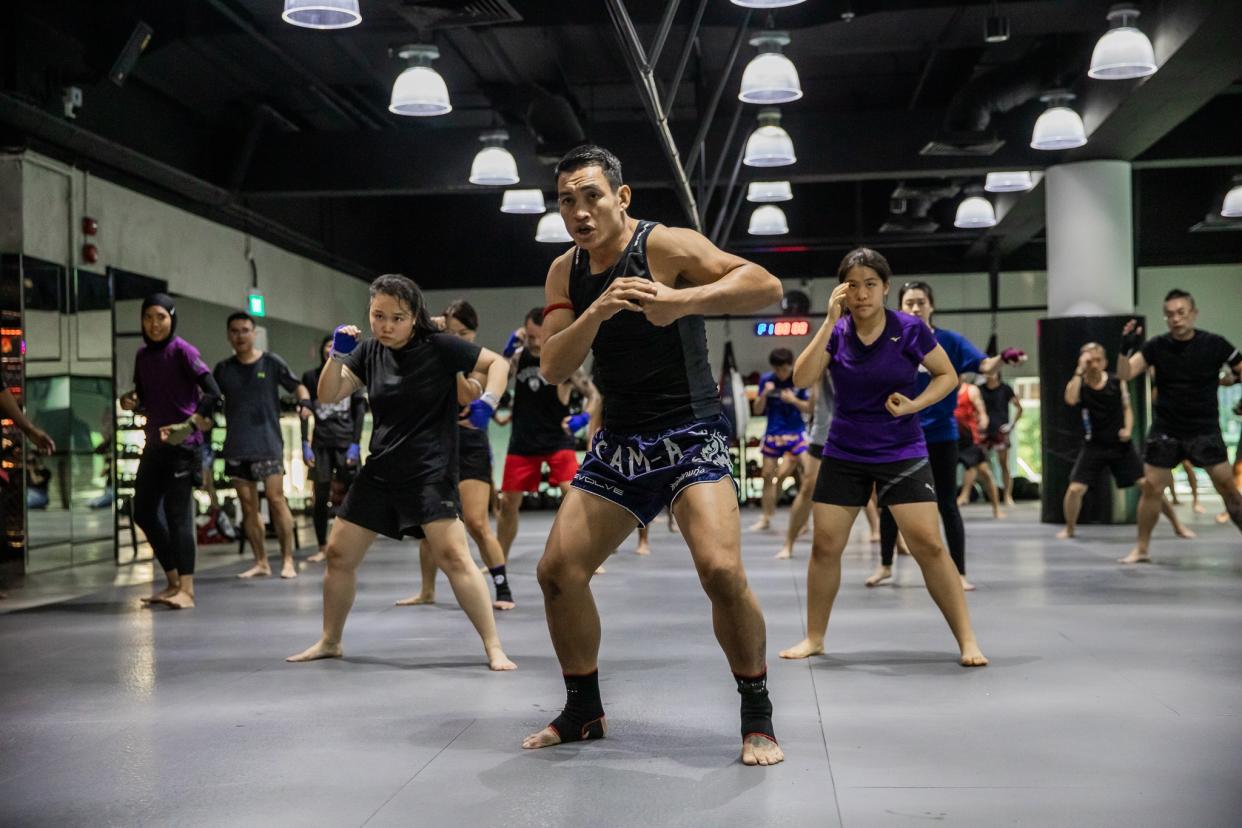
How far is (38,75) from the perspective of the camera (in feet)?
33.2

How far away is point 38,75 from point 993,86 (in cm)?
823

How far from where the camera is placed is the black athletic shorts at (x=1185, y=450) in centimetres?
861

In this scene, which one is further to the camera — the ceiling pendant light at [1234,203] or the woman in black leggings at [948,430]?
the ceiling pendant light at [1234,203]

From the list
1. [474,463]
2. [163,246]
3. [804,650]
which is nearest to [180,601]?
[474,463]

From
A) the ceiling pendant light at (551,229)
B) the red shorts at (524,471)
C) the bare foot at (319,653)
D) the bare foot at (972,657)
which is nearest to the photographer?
the bare foot at (972,657)

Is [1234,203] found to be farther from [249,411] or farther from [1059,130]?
[249,411]

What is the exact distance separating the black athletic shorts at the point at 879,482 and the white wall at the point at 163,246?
761 centimetres

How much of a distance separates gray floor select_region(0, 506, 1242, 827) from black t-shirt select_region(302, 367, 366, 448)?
3.05m

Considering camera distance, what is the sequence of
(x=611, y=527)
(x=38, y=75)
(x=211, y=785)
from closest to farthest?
1. (x=211, y=785)
2. (x=611, y=527)
3. (x=38, y=75)

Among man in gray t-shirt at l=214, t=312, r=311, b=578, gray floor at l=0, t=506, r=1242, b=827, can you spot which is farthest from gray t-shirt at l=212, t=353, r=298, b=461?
gray floor at l=0, t=506, r=1242, b=827

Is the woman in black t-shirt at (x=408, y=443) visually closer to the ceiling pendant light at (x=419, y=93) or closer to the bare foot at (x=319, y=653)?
the bare foot at (x=319, y=653)

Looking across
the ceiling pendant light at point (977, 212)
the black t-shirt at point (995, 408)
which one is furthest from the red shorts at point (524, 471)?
the black t-shirt at point (995, 408)

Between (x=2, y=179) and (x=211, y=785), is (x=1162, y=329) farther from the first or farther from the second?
(x=211, y=785)

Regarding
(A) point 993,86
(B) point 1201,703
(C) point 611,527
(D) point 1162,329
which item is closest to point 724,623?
(C) point 611,527
